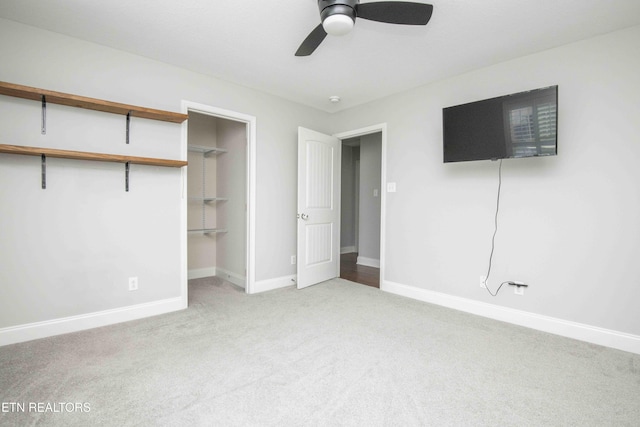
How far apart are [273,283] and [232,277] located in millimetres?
715

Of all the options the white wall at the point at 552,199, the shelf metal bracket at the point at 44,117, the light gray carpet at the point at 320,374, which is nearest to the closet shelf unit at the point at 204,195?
the light gray carpet at the point at 320,374

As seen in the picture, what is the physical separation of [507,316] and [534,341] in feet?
1.30

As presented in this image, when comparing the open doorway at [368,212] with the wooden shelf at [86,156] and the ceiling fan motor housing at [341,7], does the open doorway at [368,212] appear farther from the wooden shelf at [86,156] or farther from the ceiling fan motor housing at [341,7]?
the ceiling fan motor housing at [341,7]

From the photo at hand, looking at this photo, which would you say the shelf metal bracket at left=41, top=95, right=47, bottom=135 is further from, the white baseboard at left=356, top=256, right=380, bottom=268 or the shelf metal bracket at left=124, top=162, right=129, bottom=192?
the white baseboard at left=356, top=256, right=380, bottom=268

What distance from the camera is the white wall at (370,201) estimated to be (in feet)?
16.8

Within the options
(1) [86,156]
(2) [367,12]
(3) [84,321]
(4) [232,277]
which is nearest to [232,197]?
(4) [232,277]

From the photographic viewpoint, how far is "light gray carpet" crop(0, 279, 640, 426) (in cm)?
150

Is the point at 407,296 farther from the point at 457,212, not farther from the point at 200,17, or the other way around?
the point at 200,17

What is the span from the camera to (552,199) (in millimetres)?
2512

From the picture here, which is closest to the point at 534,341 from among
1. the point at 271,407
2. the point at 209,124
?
the point at 271,407

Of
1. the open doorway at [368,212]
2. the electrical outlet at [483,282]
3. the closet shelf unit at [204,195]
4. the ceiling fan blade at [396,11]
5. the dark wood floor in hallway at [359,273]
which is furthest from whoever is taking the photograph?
the open doorway at [368,212]

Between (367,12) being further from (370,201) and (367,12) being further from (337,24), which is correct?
(370,201)

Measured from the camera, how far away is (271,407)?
5.08ft

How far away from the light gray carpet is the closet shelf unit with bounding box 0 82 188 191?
1.43 metres
